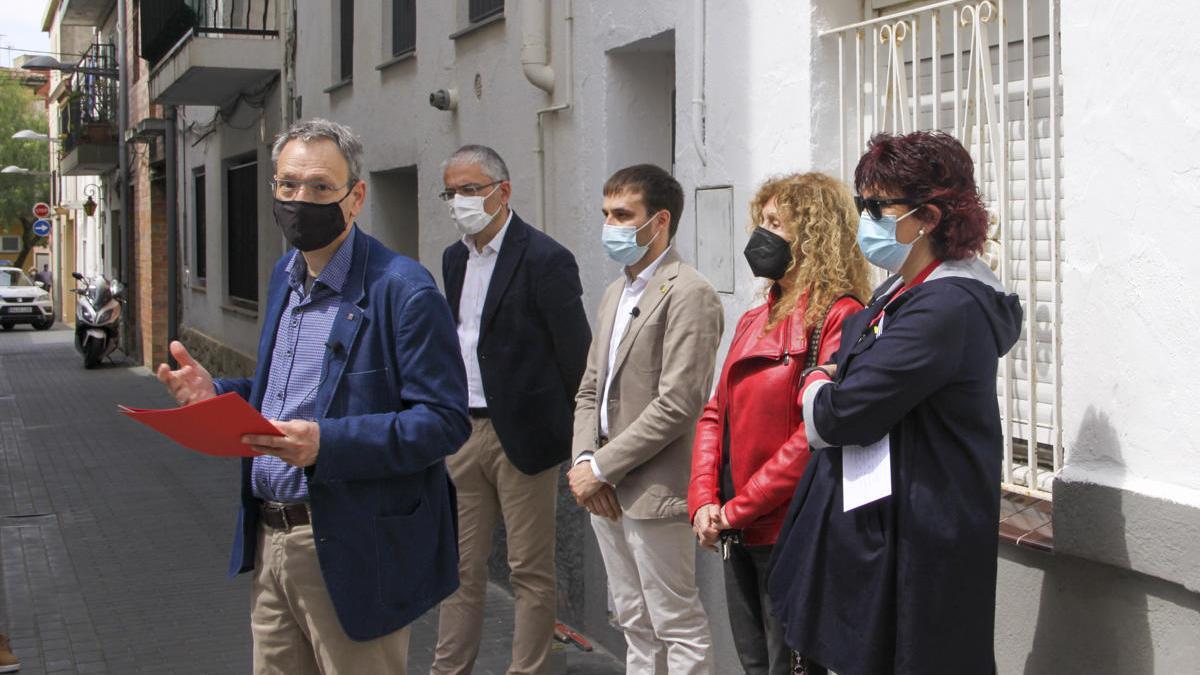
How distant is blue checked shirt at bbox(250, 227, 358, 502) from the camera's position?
127 inches

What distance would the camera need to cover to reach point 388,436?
10.0ft

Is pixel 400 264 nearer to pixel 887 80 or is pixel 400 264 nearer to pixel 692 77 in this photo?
pixel 887 80

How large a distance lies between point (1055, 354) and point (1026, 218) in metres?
0.41

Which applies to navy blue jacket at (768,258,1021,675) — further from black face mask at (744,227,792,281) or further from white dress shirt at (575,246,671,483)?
white dress shirt at (575,246,671,483)

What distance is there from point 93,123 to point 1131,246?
24.9 m

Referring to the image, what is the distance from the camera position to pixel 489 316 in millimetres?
5156

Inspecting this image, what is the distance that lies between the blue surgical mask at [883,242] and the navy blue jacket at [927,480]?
0.34ft

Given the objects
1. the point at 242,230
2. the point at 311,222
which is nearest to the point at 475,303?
the point at 311,222

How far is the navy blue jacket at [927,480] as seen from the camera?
2.96 metres

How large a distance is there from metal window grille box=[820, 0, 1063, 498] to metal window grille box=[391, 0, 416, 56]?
19.7ft

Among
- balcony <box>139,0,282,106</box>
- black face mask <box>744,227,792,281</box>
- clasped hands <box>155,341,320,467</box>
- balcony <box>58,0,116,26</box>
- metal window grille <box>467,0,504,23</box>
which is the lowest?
clasped hands <box>155,341,320,467</box>

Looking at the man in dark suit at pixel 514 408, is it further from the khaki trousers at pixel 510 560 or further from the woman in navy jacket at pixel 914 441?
the woman in navy jacket at pixel 914 441

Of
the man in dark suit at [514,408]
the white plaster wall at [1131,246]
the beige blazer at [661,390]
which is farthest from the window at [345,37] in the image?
the white plaster wall at [1131,246]

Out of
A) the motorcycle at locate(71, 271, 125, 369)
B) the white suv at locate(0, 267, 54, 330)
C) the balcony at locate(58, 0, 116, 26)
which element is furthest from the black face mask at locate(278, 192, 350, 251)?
the white suv at locate(0, 267, 54, 330)
